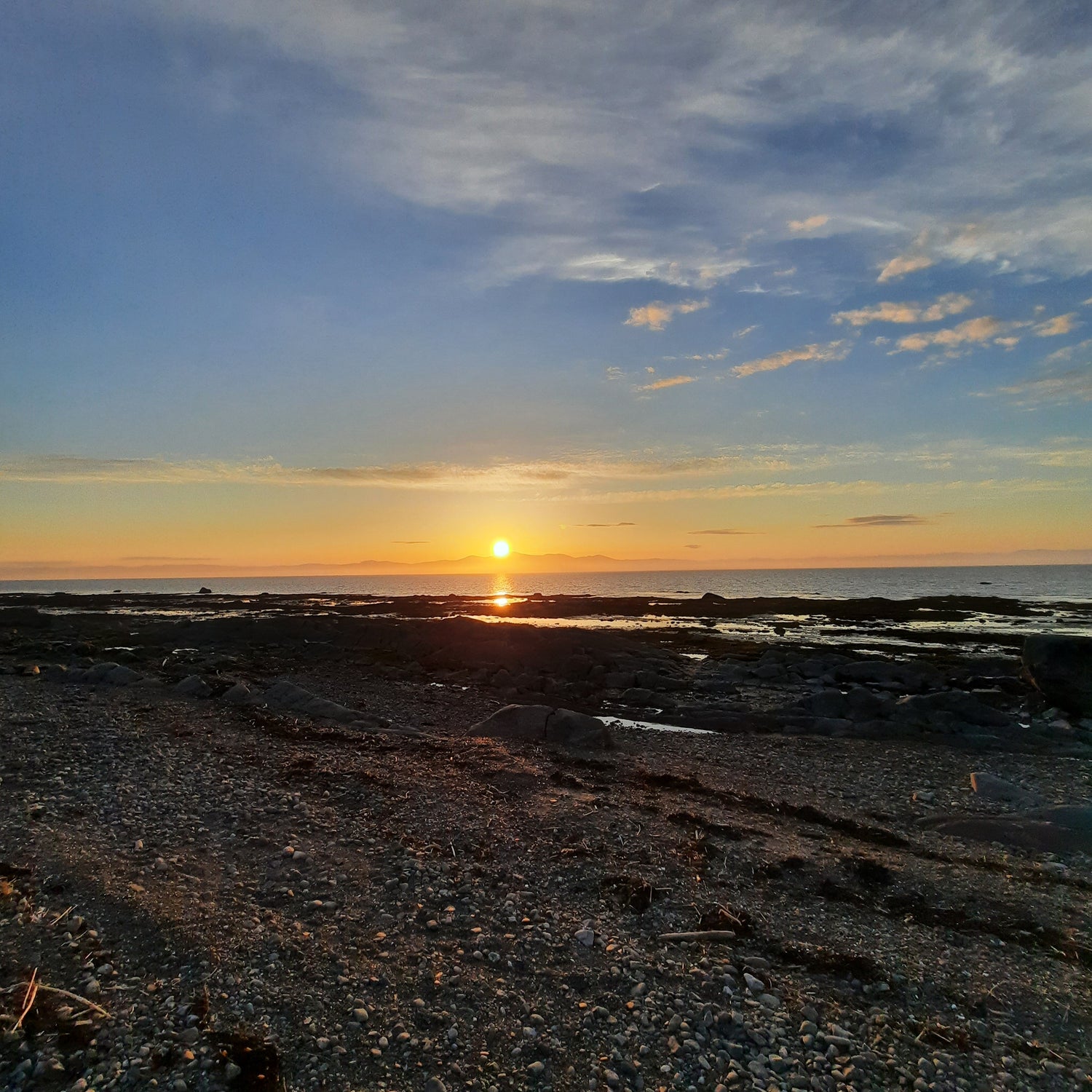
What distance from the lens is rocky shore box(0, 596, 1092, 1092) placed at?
6.57m

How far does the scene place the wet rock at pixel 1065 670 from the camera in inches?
979

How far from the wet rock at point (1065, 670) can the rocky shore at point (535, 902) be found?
2.36 meters

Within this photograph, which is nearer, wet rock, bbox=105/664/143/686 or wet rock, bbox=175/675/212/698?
wet rock, bbox=175/675/212/698

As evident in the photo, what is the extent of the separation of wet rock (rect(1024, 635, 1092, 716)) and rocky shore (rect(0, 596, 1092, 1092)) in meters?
2.36

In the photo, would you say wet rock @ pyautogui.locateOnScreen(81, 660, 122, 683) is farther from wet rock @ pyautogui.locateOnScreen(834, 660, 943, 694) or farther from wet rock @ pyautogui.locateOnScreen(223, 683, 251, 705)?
wet rock @ pyautogui.locateOnScreen(834, 660, 943, 694)

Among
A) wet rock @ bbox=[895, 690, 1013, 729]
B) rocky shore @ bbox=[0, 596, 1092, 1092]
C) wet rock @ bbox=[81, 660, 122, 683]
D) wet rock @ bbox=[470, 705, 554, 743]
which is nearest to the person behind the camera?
rocky shore @ bbox=[0, 596, 1092, 1092]

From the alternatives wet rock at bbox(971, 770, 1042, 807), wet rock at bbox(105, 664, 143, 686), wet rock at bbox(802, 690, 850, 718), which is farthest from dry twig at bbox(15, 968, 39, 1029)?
wet rock at bbox(105, 664, 143, 686)

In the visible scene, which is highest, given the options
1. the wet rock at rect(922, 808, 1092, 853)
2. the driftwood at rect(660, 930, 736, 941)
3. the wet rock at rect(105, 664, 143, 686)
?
the wet rock at rect(105, 664, 143, 686)

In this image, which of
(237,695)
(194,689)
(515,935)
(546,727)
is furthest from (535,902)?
(194,689)

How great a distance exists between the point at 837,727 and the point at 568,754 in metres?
10.1

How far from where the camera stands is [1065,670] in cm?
2531

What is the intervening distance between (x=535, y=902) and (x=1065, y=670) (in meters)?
24.8

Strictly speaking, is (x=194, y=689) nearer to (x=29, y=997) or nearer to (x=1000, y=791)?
(x=29, y=997)

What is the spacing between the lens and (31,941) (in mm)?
7887
